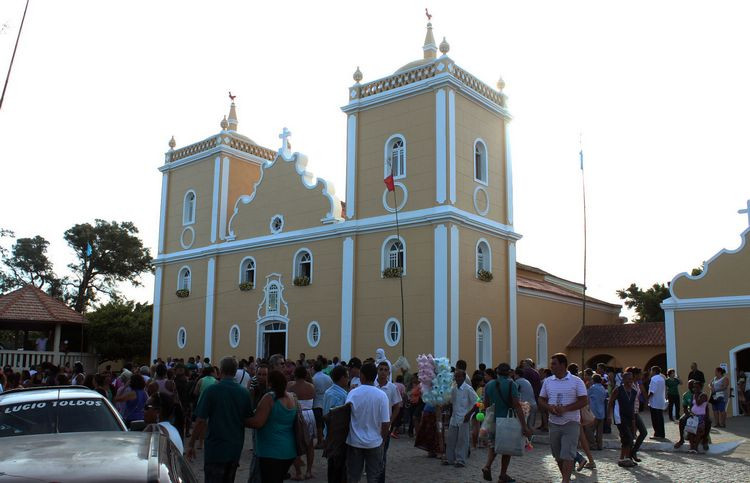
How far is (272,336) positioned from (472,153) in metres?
10.4

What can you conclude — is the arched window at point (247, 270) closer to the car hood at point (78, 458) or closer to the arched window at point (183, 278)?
the arched window at point (183, 278)

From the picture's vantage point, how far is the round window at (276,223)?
2761cm

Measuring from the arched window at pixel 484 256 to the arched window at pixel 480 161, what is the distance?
7.45ft

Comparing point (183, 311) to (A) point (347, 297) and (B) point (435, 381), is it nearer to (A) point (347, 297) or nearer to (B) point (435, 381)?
(A) point (347, 297)

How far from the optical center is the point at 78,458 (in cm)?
330

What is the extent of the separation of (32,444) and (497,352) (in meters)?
21.1

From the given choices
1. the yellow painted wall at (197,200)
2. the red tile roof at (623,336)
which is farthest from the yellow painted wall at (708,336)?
the yellow painted wall at (197,200)

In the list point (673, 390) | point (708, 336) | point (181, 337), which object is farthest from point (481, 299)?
point (181, 337)

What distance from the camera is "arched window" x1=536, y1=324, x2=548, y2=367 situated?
89.7 feet

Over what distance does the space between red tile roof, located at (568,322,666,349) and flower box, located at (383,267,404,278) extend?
9150 mm

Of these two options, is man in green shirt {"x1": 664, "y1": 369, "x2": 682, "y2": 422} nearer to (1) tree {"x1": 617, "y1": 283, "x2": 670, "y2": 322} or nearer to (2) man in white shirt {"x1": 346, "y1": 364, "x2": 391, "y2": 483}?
(2) man in white shirt {"x1": 346, "y1": 364, "x2": 391, "y2": 483}

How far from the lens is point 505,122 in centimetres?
2638

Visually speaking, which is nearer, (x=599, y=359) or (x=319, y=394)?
(x=319, y=394)

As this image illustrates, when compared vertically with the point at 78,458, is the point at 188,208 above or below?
above
